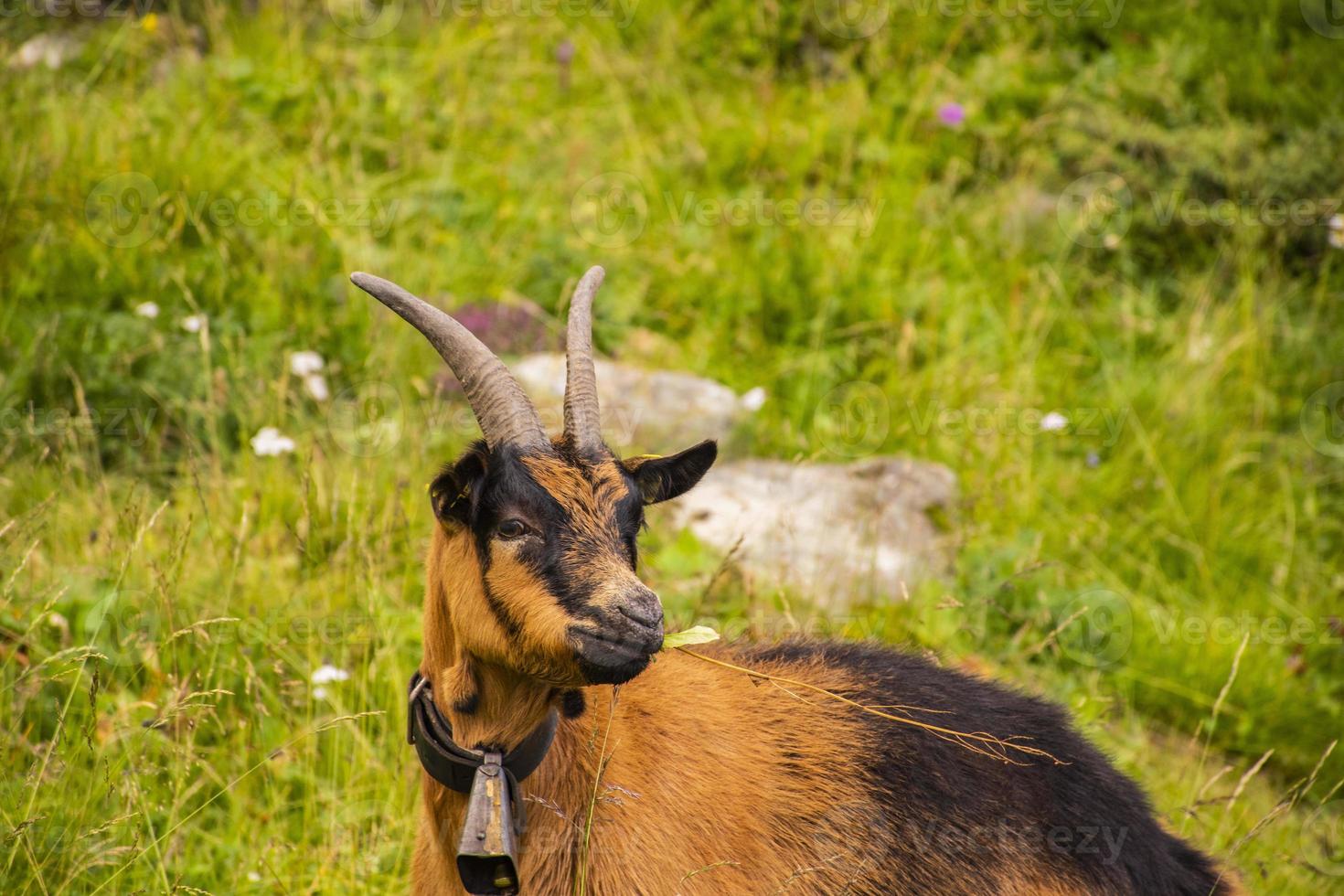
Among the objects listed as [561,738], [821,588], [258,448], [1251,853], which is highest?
[561,738]

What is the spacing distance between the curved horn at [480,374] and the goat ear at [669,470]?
0.28m

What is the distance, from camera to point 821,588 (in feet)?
16.8

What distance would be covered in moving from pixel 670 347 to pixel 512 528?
145 inches

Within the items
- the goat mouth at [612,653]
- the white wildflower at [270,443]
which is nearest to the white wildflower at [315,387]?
the white wildflower at [270,443]

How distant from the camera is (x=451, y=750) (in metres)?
2.96

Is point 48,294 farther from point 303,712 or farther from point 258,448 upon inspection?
point 303,712

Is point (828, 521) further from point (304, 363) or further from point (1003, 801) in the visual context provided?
point (304, 363)

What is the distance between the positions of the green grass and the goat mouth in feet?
4.75

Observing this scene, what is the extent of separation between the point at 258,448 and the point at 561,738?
82.6 inches

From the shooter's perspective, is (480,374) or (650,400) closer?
(480,374)

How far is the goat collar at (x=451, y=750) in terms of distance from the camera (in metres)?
2.95

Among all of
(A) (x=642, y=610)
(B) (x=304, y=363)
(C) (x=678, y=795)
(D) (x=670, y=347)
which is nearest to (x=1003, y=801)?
(C) (x=678, y=795)

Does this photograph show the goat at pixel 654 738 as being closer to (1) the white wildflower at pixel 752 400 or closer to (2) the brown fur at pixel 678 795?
(2) the brown fur at pixel 678 795

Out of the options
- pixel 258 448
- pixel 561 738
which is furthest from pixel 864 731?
pixel 258 448
